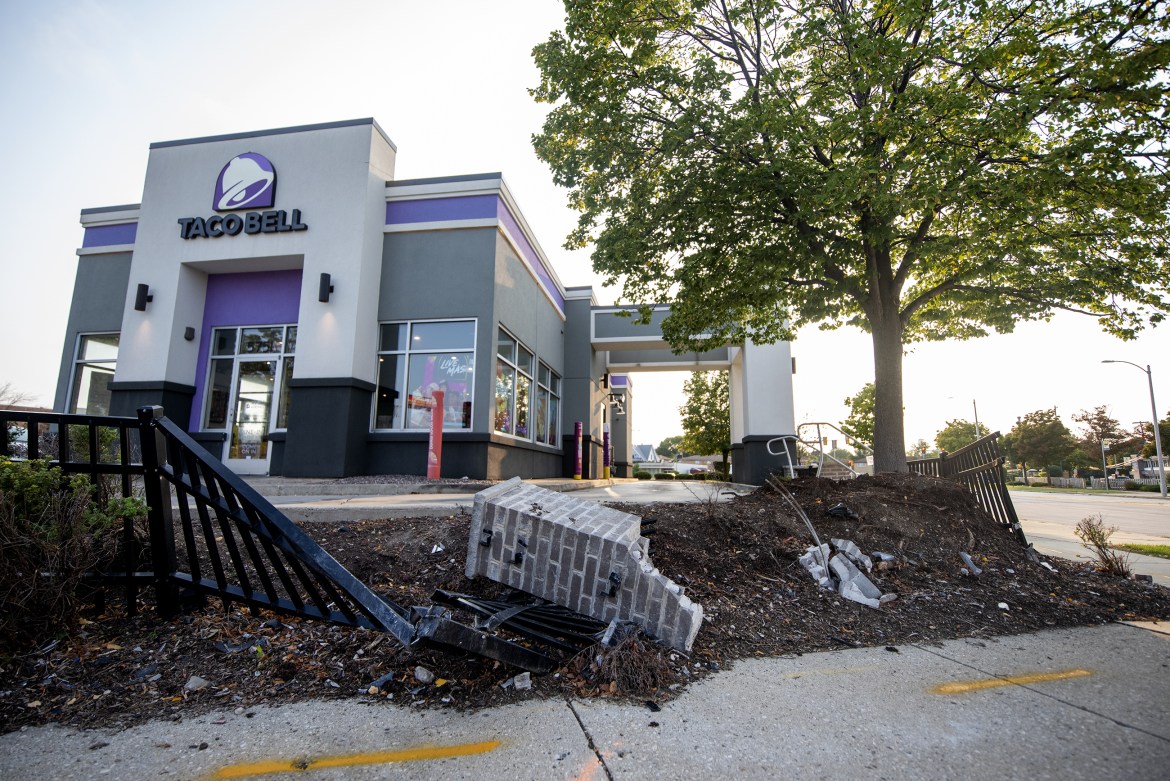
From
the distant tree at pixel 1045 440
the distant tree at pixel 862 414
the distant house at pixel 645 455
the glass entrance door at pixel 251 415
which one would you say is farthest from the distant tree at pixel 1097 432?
the glass entrance door at pixel 251 415

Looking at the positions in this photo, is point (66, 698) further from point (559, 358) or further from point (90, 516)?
point (559, 358)

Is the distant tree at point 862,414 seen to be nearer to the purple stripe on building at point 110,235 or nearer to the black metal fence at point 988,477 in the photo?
the black metal fence at point 988,477

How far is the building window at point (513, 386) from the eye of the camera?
12.4 metres

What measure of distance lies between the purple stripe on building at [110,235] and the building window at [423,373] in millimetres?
7900

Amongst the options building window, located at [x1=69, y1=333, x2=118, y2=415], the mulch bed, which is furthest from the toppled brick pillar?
building window, located at [x1=69, y1=333, x2=118, y2=415]

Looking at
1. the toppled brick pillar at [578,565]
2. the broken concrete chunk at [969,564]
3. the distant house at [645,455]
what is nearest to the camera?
the toppled brick pillar at [578,565]

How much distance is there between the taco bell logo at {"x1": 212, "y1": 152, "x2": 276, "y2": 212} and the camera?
12.0m

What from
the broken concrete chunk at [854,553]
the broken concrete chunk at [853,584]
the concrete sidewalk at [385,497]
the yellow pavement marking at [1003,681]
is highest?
the concrete sidewalk at [385,497]

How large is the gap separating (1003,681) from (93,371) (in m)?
17.9

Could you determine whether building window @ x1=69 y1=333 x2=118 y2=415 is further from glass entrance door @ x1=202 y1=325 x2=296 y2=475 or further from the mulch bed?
the mulch bed

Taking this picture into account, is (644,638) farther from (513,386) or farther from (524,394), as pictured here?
(524,394)

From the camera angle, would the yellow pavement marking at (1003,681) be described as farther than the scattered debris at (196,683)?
Yes

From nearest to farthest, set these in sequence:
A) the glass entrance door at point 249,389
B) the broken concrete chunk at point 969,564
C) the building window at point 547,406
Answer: the broken concrete chunk at point 969,564 < the glass entrance door at point 249,389 < the building window at point 547,406

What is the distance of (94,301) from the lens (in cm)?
1379
